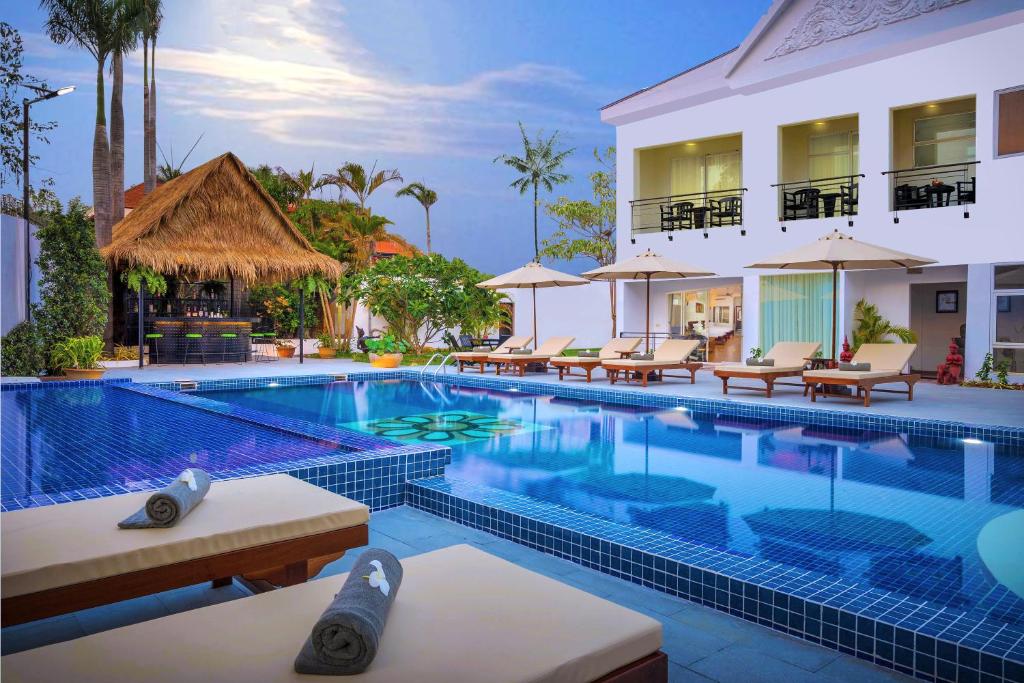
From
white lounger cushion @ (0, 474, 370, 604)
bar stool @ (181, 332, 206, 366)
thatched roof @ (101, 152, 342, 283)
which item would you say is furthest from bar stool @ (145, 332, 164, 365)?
white lounger cushion @ (0, 474, 370, 604)

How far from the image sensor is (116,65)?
687 inches

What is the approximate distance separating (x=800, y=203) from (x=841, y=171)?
1297 mm

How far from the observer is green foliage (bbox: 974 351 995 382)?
472 inches

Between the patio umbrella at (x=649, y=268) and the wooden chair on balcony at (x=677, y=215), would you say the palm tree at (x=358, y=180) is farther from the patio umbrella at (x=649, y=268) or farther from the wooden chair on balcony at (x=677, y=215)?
the patio umbrella at (x=649, y=268)

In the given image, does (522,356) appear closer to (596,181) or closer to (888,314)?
(888,314)

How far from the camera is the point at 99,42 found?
16.9 meters

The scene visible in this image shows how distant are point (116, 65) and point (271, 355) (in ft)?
25.9

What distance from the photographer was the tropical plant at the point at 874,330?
13710mm

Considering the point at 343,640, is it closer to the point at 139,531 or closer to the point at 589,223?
the point at 139,531

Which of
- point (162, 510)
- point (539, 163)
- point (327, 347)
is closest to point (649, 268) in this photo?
point (327, 347)

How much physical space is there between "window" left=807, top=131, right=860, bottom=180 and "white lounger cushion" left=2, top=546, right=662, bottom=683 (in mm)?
14723

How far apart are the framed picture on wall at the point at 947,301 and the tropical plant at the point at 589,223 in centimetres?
1265

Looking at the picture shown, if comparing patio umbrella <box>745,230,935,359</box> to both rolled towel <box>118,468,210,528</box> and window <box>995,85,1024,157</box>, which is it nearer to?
window <box>995,85,1024,157</box>

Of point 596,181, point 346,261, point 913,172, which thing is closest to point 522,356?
point 913,172
